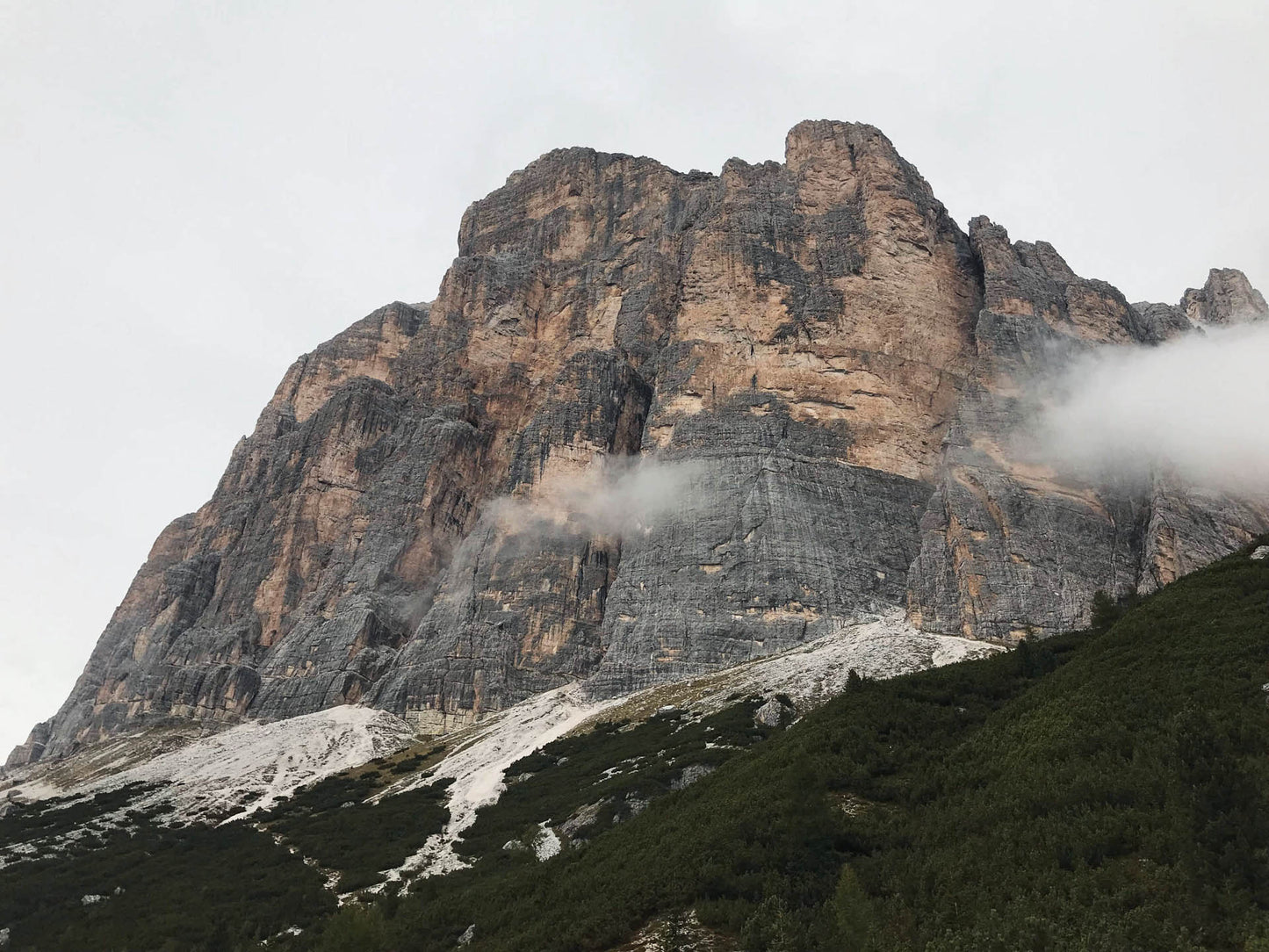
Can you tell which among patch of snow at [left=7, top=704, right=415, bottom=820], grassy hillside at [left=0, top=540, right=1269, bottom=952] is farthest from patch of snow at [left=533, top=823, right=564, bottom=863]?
patch of snow at [left=7, top=704, right=415, bottom=820]

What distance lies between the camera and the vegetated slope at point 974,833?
701 inches

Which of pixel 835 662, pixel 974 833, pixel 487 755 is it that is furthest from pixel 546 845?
pixel 487 755

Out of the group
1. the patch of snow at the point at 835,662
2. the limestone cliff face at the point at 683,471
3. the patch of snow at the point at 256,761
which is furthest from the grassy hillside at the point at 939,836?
the limestone cliff face at the point at 683,471

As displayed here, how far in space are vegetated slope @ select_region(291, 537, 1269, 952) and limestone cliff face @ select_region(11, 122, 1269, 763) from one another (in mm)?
46695

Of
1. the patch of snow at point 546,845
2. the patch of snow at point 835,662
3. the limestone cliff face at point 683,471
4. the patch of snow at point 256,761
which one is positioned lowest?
the patch of snow at point 546,845

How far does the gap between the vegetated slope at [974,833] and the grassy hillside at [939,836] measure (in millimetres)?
79

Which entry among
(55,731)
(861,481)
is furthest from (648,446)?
(55,731)

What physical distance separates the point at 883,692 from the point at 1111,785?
1768 cm

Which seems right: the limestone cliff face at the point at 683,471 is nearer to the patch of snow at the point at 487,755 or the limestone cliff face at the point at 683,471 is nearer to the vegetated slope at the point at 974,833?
the patch of snow at the point at 487,755

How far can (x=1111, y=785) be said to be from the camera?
2284cm

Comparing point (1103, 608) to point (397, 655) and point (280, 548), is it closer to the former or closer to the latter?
point (397, 655)

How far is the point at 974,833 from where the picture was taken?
76.7 feet

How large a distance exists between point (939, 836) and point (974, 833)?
3.25 ft

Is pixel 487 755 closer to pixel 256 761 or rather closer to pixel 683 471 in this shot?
pixel 256 761
